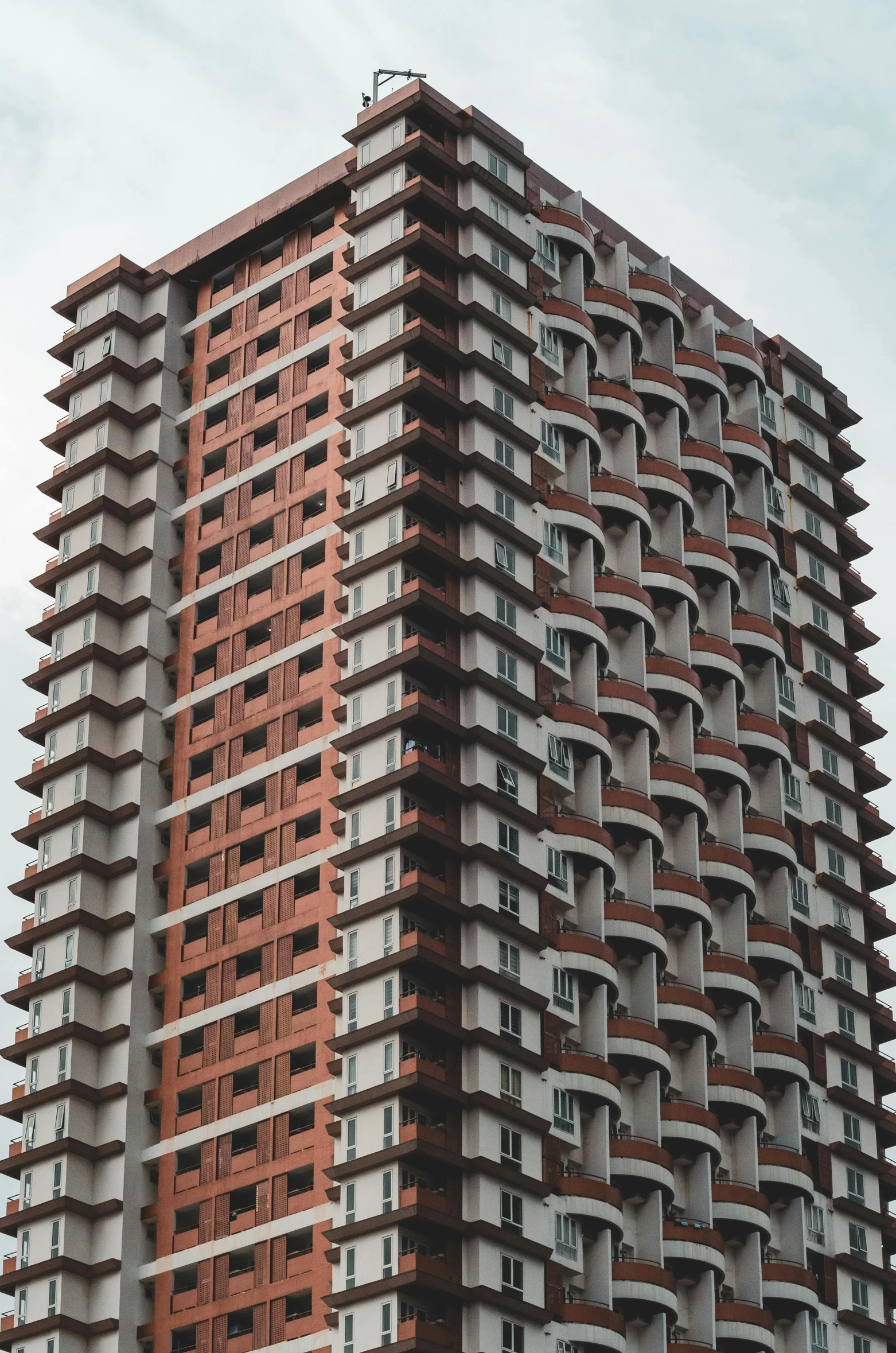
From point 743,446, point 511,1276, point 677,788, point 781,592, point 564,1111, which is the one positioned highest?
point 743,446

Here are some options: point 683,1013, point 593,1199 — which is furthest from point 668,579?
point 593,1199

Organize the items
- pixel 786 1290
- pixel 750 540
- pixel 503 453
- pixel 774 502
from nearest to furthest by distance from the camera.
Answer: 1. pixel 786 1290
2. pixel 503 453
3. pixel 750 540
4. pixel 774 502

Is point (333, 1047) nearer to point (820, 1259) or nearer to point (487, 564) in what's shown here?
point (487, 564)

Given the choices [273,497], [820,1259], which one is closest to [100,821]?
[273,497]

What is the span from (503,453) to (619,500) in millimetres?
9438

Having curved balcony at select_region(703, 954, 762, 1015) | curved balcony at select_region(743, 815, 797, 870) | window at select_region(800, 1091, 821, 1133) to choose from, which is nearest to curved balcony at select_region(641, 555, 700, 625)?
curved balcony at select_region(743, 815, 797, 870)

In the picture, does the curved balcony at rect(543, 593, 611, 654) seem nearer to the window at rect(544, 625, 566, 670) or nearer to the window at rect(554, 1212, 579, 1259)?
the window at rect(544, 625, 566, 670)

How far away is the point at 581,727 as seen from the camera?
120250 millimetres

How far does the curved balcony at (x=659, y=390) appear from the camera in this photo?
136 metres

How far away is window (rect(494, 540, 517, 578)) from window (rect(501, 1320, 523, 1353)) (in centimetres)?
3142

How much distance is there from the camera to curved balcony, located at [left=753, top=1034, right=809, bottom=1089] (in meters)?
126

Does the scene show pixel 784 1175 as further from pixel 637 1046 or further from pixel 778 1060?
pixel 637 1046

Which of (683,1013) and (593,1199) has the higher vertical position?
(683,1013)

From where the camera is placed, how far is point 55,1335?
377 feet
